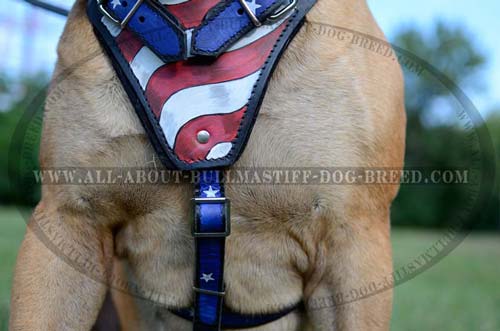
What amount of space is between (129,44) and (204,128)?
0.26 metres

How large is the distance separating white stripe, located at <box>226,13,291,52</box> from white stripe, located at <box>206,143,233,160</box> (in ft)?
0.70

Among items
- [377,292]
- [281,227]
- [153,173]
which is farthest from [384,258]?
[153,173]

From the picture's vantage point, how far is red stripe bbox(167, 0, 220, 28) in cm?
151

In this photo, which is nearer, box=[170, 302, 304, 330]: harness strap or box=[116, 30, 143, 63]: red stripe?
box=[116, 30, 143, 63]: red stripe

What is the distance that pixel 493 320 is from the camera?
3.84 meters

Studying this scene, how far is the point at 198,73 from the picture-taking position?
1.50 m

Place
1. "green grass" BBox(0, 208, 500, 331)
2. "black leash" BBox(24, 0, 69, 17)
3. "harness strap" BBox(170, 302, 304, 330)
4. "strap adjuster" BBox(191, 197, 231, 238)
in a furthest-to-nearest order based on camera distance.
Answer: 1. "green grass" BBox(0, 208, 500, 331)
2. "black leash" BBox(24, 0, 69, 17)
3. "harness strap" BBox(170, 302, 304, 330)
4. "strap adjuster" BBox(191, 197, 231, 238)

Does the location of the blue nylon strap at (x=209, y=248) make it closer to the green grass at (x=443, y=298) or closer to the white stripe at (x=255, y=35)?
the white stripe at (x=255, y=35)

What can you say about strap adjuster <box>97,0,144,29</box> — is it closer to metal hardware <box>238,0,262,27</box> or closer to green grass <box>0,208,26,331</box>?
metal hardware <box>238,0,262,27</box>

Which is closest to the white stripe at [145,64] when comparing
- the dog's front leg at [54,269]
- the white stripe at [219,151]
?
the white stripe at [219,151]

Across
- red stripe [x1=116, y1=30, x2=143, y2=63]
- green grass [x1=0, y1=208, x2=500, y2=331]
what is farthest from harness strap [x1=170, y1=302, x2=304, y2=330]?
green grass [x1=0, y1=208, x2=500, y2=331]

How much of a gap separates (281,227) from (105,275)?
450 millimetres

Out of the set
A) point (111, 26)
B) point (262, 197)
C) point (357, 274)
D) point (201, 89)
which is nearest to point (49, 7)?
point (111, 26)

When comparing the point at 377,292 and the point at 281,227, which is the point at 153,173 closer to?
the point at 281,227
